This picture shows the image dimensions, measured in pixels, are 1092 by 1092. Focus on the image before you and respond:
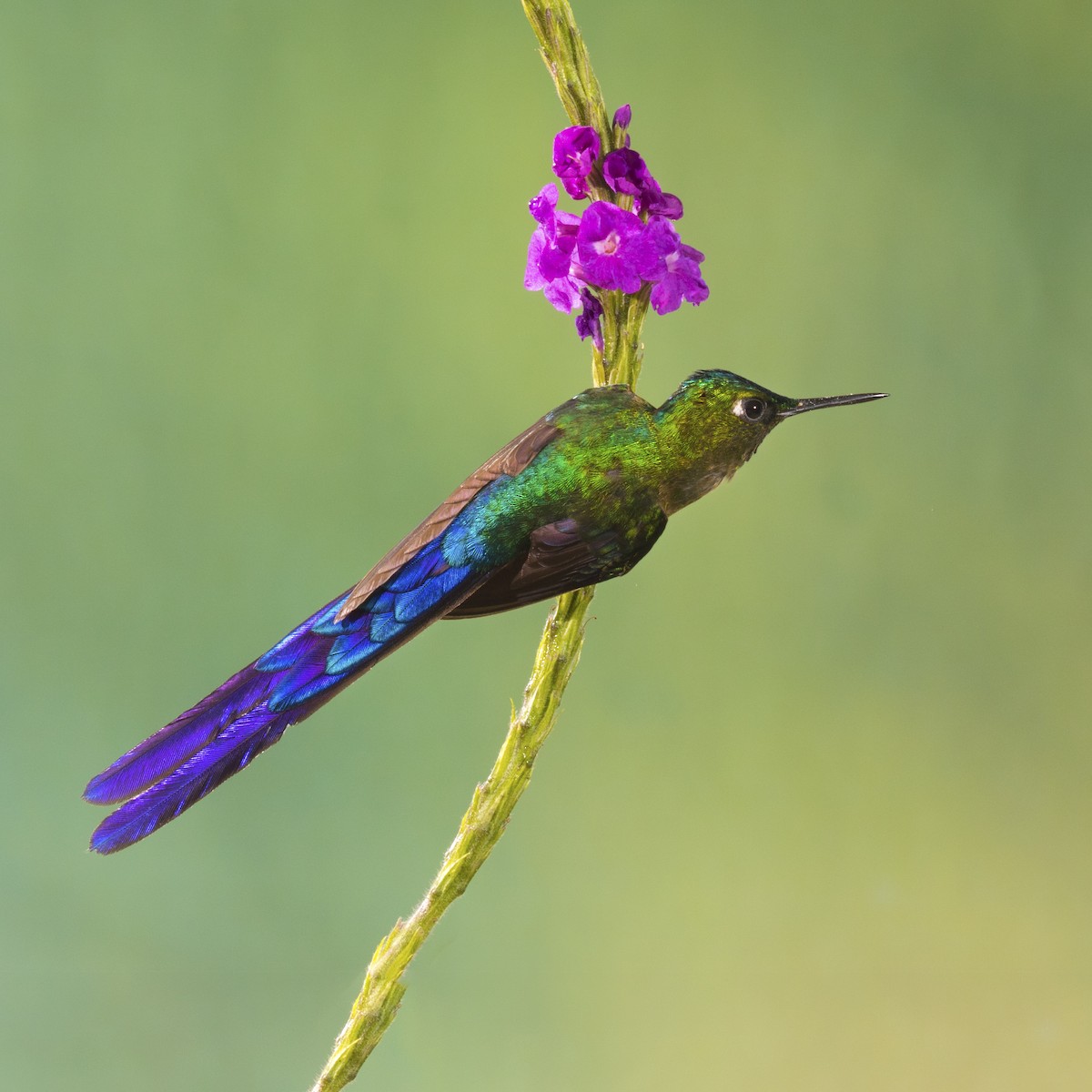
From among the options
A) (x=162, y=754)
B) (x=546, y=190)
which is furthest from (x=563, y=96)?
(x=162, y=754)

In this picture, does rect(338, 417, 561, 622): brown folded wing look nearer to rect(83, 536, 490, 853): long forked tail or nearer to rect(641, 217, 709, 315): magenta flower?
rect(83, 536, 490, 853): long forked tail

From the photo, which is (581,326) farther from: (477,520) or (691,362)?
(691,362)

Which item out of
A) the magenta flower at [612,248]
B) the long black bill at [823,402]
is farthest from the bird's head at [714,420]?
the magenta flower at [612,248]

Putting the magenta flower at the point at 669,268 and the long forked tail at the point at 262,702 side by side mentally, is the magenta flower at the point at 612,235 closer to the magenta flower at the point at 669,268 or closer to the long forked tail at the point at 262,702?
the magenta flower at the point at 669,268

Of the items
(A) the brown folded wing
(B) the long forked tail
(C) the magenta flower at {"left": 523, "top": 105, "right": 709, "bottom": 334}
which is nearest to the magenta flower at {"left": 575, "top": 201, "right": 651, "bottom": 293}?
(C) the magenta flower at {"left": 523, "top": 105, "right": 709, "bottom": 334}

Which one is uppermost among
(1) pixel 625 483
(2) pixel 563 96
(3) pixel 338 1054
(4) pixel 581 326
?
(2) pixel 563 96
